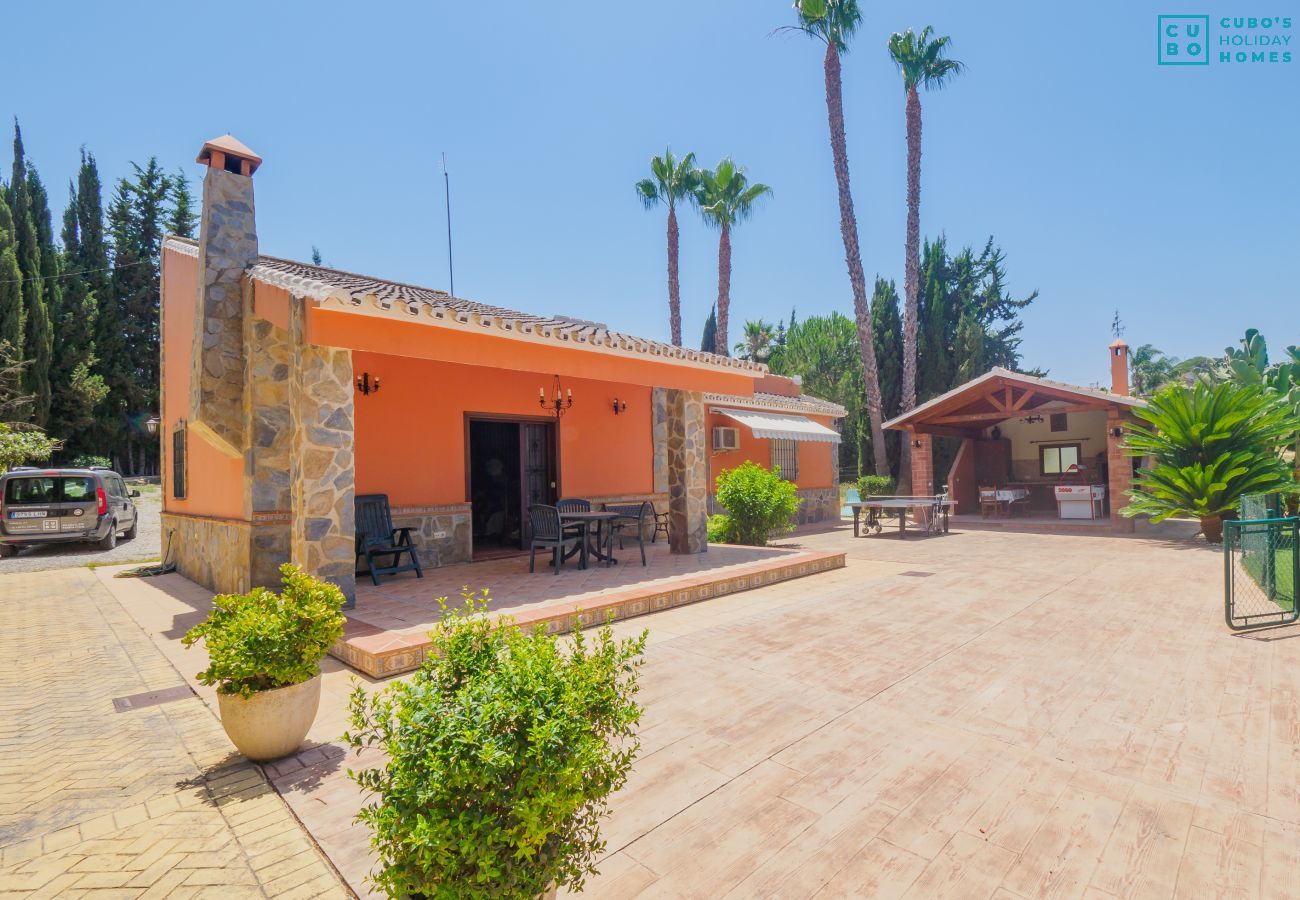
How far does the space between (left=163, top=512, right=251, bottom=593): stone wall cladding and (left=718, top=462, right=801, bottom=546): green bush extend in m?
8.47

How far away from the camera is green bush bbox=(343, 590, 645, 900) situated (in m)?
1.63

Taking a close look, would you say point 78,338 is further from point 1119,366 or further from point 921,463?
point 1119,366

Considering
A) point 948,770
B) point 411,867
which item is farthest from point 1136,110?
point 411,867

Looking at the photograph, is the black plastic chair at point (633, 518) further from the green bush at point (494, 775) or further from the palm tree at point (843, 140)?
the palm tree at point (843, 140)

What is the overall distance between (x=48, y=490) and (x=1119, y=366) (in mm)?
29540

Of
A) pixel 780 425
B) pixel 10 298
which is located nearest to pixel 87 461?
pixel 10 298

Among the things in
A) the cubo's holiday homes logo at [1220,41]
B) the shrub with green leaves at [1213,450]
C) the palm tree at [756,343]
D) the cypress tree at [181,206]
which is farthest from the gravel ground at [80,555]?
the palm tree at [756,343]

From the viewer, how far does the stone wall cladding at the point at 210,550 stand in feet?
25.5

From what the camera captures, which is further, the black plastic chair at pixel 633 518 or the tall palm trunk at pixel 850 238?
the tall palm trunk at pixel 850 238

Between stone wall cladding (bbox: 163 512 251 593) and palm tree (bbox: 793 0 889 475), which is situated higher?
palm tree (bbox: 793 0 889 475)

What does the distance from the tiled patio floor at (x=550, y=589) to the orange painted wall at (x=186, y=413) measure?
2.37 metres

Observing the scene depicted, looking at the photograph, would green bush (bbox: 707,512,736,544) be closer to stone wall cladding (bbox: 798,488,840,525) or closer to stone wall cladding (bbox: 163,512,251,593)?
stone wall cladding (bbox: 798,488,840,525)

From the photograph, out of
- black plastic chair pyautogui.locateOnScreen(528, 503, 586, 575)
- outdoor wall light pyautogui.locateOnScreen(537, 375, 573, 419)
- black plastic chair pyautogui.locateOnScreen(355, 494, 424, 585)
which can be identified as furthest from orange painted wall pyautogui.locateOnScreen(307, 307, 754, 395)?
Answer: black plastic chair pyautogui.locateOnScreen(355, 494, 424, 585)

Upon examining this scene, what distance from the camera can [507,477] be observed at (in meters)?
12.1
